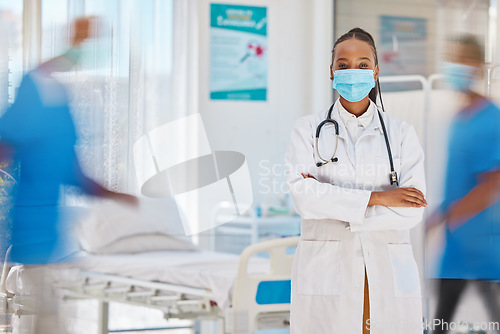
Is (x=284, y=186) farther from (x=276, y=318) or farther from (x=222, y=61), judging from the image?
(x=276, y=318)

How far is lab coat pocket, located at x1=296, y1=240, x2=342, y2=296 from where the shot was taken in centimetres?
173

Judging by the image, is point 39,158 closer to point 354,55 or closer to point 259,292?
point 259,292

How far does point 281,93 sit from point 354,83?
104 inches

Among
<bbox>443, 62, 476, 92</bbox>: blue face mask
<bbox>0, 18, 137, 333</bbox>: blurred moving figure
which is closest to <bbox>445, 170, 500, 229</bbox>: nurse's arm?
<bbox>443, 62, 476, 92</bbox>: blue face mask

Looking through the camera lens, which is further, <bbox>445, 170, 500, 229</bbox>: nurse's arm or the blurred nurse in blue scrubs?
<bbox>445, 170, 500, 229</bbox>: nurse's arm

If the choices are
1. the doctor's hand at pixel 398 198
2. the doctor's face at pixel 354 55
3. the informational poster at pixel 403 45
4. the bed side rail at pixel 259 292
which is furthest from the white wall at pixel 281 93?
the doctor's hand at pixel 398 198

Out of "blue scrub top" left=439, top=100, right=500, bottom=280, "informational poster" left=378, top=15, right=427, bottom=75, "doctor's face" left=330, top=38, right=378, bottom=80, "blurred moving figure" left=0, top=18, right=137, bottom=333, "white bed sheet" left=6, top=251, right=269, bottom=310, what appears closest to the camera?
"doctor's face" left=330, top=38, right=378, bottom=80

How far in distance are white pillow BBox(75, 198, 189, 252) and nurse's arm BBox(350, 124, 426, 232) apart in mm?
1881

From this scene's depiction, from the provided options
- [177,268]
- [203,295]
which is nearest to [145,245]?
[177,268]

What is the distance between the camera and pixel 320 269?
173cm

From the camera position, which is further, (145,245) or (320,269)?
(145,245)

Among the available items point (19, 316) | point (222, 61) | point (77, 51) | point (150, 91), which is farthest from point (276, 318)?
point (222, 61)

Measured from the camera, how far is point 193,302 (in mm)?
2912

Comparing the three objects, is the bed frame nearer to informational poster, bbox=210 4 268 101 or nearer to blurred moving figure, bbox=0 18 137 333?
blurred moving figure, bbox=0 18 137 333
